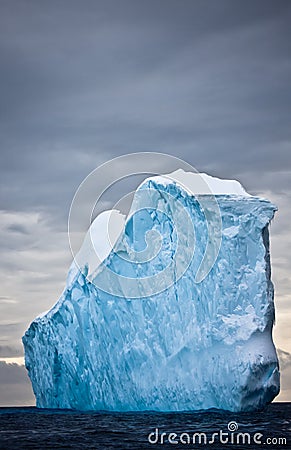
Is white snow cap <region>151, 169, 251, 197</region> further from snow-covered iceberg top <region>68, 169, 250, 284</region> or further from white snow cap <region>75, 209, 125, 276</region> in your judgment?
white snow cap <region>75, 209, 125, 276</region>

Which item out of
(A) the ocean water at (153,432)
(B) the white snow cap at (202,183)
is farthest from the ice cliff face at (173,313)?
(A) the ocean water at (153,432)

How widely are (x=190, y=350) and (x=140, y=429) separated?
5403 millimetres

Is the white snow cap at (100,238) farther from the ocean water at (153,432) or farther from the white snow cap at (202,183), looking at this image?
the ocean water at (153,432)

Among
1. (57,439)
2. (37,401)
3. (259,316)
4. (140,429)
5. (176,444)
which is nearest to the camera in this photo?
(176,444)

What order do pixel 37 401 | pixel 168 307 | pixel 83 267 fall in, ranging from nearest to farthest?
1. pixel 168 307
2. pixel 83 267
3. pixel 37 401

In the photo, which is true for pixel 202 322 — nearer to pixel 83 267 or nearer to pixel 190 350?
pixel 190 350

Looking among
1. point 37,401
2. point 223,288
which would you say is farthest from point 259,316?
point 37,401

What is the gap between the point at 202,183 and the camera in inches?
1056

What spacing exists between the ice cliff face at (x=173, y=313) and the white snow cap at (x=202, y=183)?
6 cm

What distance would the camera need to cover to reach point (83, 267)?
29500mm

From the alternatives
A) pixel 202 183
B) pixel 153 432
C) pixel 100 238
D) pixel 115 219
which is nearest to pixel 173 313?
pixel 202 183

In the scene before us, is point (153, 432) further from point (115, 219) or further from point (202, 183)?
point (115, 219)

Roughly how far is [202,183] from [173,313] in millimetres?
4930

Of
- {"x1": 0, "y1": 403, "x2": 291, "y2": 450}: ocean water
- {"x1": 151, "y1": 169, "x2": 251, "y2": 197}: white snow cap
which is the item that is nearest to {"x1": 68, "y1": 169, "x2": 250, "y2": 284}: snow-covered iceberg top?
{"x1": 151, "y1": 169, "x2": 251, "y2": 197}: white snow cap
